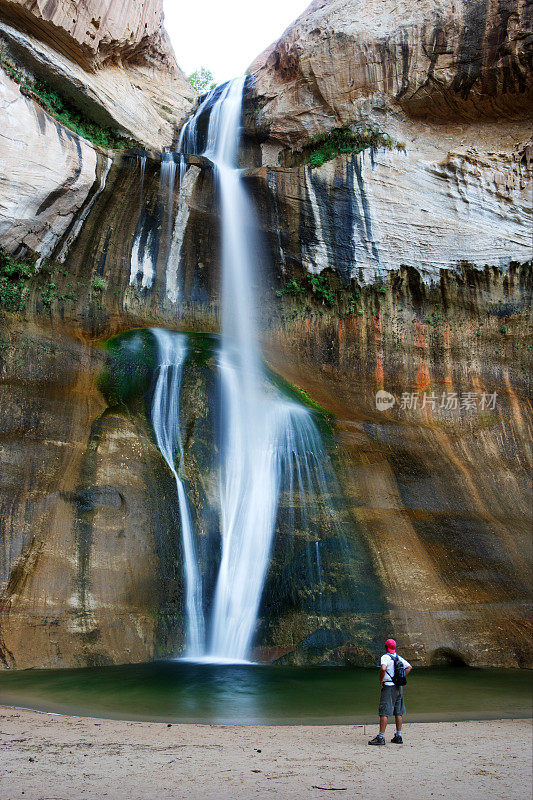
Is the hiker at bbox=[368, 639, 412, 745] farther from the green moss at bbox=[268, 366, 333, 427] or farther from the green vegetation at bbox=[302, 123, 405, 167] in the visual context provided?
the green vegetation at bbox=[302, 123, 405, 167]

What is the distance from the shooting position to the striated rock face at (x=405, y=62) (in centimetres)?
1454

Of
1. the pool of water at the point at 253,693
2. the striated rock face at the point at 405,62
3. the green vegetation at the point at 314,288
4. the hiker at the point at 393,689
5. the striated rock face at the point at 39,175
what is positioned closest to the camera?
the hiker at the point at 393,689

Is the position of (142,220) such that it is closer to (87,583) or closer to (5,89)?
(5,89)

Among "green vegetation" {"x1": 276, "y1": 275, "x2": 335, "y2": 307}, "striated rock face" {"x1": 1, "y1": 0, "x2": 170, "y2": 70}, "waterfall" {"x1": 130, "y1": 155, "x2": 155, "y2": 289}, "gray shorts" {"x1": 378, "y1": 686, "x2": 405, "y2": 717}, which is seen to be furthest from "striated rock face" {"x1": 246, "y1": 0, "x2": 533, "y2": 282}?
"gray shorts" {"x1": 378, "y1": 686, "x2": 405, "y2": 717}

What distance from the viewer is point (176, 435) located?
11531 mm

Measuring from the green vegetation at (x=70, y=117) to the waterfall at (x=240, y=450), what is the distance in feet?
8.55

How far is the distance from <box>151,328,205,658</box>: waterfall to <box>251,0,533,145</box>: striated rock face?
792 centimetres

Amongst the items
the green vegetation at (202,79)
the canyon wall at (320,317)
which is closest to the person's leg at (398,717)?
the canyon wall at (320,317)

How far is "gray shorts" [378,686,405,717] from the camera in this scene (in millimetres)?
5688

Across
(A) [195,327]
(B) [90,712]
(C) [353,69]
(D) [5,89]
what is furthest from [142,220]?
(B) [90,712]

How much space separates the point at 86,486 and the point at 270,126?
39.7 feet

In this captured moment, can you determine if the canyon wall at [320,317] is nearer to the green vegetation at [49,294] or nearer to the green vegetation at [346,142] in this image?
the green vegetation at [49,294]

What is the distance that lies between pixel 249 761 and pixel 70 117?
15.2 m

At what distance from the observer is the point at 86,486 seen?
10148mm
